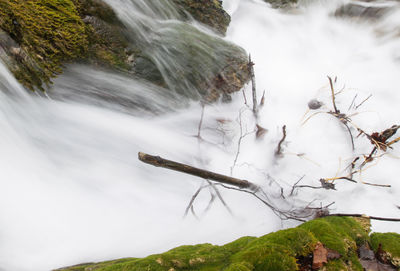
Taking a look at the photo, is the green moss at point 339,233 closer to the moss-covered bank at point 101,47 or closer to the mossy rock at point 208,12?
the moss-covered bank at point 101,47

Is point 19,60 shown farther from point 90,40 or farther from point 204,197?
point 204,197

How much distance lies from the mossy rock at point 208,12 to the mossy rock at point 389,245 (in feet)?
17.1

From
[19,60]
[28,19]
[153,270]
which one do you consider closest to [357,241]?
[153,270]

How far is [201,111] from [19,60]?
8.88 feet

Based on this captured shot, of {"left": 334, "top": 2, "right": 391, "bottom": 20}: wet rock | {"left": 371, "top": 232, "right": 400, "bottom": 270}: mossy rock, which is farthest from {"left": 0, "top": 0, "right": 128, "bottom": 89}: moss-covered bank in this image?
{"left": 334, "top": 2, "right": 391, "bottom": 20}: wet rock

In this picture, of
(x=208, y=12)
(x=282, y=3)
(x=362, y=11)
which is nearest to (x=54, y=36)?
(x=208, y=12)

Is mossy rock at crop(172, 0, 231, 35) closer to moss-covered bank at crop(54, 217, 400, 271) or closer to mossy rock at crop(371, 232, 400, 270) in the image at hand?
moss-covered bank at crop(54, 217, 400, 271)

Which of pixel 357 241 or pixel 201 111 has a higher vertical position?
pixel 201 111

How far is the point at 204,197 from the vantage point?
3615 millimetres

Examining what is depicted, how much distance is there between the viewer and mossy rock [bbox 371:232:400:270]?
6.42ft

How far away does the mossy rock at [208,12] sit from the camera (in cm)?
577

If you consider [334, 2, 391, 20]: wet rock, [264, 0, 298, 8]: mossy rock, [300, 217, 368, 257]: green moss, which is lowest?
[300, 217, 368, 257]: green moss

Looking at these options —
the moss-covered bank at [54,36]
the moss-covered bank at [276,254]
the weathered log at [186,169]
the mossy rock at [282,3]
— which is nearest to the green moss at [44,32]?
the moss-covered bank at [54,36]

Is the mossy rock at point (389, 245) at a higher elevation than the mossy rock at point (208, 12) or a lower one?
lower
